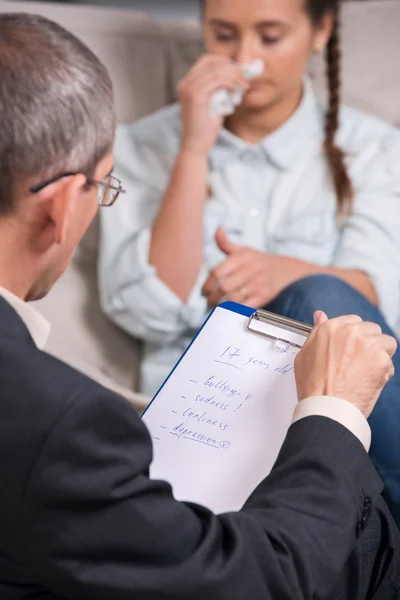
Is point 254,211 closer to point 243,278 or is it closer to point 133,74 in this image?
point 243,278

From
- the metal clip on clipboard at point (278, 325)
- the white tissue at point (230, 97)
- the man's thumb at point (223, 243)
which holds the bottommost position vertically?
the man's thumb at point (223, 243)

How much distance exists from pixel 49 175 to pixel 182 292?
2.44 ft

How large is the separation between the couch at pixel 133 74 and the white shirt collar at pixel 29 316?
2.29ft

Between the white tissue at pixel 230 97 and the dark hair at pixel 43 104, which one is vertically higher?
the dark hair at pixel 43 104

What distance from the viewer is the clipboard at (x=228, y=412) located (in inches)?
38.5

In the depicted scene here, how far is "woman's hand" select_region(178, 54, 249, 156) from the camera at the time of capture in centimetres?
152

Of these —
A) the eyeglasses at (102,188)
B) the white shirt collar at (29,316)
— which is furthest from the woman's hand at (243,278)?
the white shirt collar at (29,316)

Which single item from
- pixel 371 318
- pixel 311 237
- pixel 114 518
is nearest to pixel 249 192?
pixel 311 237

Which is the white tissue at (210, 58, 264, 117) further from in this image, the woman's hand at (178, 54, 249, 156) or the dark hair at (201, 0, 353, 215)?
the dark hair at (201, 0, 353, 215)

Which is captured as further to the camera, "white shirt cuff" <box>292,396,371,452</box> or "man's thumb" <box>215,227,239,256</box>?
"man's thumb" <box>215,227,239,256</box>

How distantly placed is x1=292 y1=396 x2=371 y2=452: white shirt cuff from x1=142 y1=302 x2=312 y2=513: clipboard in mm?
113

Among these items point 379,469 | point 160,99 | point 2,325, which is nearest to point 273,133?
point 160,99

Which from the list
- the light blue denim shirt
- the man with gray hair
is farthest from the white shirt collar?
the light blue denim shirt

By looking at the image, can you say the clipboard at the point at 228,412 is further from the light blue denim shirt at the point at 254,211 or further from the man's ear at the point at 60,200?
the light blue denim shirt at the point at 254,211
